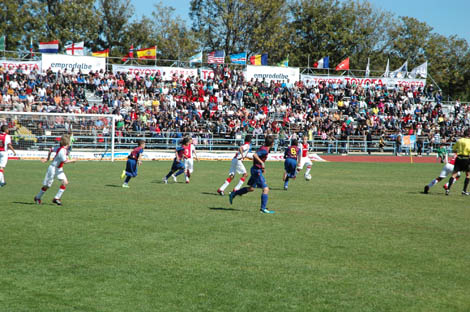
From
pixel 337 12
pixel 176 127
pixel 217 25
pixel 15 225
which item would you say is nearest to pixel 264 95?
pixel 176 127

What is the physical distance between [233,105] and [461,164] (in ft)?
91.3

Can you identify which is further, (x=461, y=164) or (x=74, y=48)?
(x=74, y=48)

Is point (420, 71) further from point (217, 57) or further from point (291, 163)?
point (291, 163)

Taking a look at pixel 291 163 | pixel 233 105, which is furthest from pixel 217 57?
pixel 291 163

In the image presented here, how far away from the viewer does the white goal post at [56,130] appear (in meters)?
31.6

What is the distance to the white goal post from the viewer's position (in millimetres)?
31641

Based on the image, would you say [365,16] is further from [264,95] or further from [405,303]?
[405,303]

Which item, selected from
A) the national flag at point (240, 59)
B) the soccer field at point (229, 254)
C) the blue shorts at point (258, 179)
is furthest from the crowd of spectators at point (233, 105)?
the blue shorts at point (258, 179)

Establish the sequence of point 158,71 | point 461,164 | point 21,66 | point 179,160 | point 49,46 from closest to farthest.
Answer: point 461,164
point 179,160
point 21,66
point 49,46
point 158,71

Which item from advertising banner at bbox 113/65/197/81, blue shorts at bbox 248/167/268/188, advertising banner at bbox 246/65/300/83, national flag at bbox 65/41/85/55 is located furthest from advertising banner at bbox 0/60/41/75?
blue shorts at bbox 248/167/268/188

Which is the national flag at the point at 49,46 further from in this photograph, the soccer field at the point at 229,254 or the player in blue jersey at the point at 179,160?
the soccer field at the point at 229,254

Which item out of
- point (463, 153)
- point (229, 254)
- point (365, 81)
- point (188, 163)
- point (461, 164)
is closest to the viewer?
point (229, 254)

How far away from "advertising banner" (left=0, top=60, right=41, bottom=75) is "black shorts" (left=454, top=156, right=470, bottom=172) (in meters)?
33.0

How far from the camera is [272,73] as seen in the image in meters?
48.3
